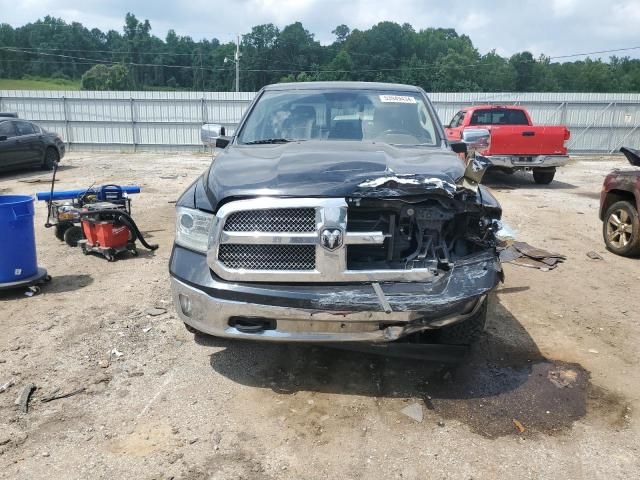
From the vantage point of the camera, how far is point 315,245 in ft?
9.87

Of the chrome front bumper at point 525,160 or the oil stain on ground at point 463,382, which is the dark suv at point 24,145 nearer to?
the chrome front bumper at point 525,160

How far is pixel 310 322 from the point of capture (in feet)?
9.83

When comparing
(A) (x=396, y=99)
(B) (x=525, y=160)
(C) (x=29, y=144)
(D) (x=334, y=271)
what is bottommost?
(C) (x=29, y=144)

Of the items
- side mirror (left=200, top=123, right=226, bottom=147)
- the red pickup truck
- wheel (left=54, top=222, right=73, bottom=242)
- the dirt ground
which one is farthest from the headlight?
the red pickup truck

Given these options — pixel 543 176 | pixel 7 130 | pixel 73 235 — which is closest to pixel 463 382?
pixel 73 235

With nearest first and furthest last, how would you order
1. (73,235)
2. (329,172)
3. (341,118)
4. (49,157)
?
(329,172)
(341,118)
(73,235)
(49,157)

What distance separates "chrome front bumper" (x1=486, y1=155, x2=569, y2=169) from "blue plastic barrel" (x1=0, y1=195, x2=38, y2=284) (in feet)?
32.6

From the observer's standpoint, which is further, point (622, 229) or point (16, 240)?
point (622, 229)

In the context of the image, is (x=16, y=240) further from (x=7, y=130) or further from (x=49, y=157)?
(x=49, y=157)

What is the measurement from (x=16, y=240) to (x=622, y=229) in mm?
7027

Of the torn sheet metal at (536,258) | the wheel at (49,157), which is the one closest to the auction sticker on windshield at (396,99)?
the torn sheet metal at (536,258)

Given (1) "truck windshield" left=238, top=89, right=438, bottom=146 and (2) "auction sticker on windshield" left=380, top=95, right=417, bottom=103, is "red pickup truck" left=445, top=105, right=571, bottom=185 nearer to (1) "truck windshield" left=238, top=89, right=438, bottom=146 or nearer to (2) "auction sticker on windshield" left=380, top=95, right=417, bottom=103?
(2) "auction sticker on windshield" left=380, top=95, right=417, bottom=103

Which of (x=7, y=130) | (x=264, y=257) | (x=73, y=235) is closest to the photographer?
(x=264, y=257)

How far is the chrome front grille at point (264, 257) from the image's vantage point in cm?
307
